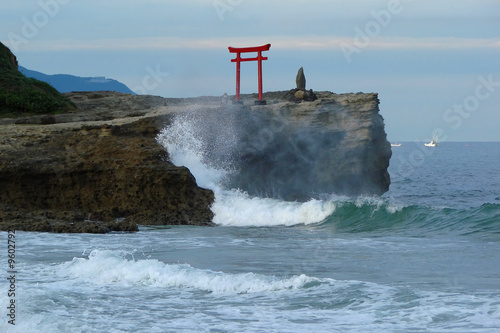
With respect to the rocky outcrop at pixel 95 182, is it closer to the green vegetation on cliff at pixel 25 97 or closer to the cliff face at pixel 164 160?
the cliff face at pixel 164 160

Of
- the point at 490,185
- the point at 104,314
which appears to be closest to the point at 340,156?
the point at 104,314

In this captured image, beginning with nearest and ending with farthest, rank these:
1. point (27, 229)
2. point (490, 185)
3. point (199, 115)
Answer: point (27, 229), point (199, 115), point (490, 185)

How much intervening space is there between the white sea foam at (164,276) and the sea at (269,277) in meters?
0.02

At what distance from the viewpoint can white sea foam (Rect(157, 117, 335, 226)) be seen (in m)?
20.9

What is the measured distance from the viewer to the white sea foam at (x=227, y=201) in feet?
68.5

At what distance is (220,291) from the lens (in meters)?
11.2

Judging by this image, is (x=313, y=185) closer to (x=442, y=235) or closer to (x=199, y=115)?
(x=199, y=115)

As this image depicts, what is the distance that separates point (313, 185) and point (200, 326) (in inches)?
618

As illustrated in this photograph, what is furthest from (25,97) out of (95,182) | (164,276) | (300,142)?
(164,276)

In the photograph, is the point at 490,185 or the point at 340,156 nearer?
the point at 340,156

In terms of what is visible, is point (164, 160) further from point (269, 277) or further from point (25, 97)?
point (25, 97)

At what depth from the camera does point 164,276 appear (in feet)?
39.3

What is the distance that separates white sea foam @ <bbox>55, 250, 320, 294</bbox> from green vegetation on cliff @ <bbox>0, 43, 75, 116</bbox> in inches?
629

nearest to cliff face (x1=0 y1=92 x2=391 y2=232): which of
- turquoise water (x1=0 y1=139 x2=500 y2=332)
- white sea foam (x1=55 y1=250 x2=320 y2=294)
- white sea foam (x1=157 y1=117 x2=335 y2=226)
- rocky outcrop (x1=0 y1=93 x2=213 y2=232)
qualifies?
rocky outcrop (x1=0 y1=93 x2=213 y2=232)
